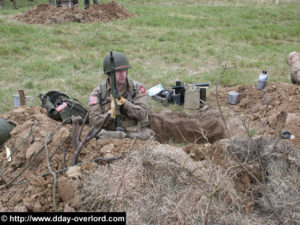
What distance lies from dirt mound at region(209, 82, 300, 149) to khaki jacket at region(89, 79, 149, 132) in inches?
49.2

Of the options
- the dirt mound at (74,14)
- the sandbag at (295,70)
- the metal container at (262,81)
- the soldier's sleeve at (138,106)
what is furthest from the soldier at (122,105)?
the dirt mound at (74,14)

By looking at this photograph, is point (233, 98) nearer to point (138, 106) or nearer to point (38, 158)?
point (138, 106)

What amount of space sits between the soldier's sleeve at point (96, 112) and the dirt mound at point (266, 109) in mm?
1774

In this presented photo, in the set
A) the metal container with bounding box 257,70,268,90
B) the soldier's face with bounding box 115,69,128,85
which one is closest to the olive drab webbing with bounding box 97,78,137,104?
the soldier's face with bounding box 115,69,128,85

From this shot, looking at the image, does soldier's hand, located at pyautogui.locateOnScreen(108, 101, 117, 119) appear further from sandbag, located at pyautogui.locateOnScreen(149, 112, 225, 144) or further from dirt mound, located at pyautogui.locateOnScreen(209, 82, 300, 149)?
dirt mound, located at pyautogui.locateOnScreen(209, 82, 300, 149)

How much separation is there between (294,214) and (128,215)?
53.3 inches

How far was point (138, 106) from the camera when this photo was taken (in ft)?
12.6

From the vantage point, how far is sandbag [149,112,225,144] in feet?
15.4

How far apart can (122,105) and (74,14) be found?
9.57 metres

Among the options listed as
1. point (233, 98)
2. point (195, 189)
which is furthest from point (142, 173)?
point (233, 98)

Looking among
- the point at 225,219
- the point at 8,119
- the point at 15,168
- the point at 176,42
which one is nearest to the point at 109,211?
the point at 225,219

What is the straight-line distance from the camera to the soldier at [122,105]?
148 inches

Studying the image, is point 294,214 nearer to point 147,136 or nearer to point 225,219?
point 225,219

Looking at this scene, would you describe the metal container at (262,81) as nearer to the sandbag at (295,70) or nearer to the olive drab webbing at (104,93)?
the sandbag at (295,70)
